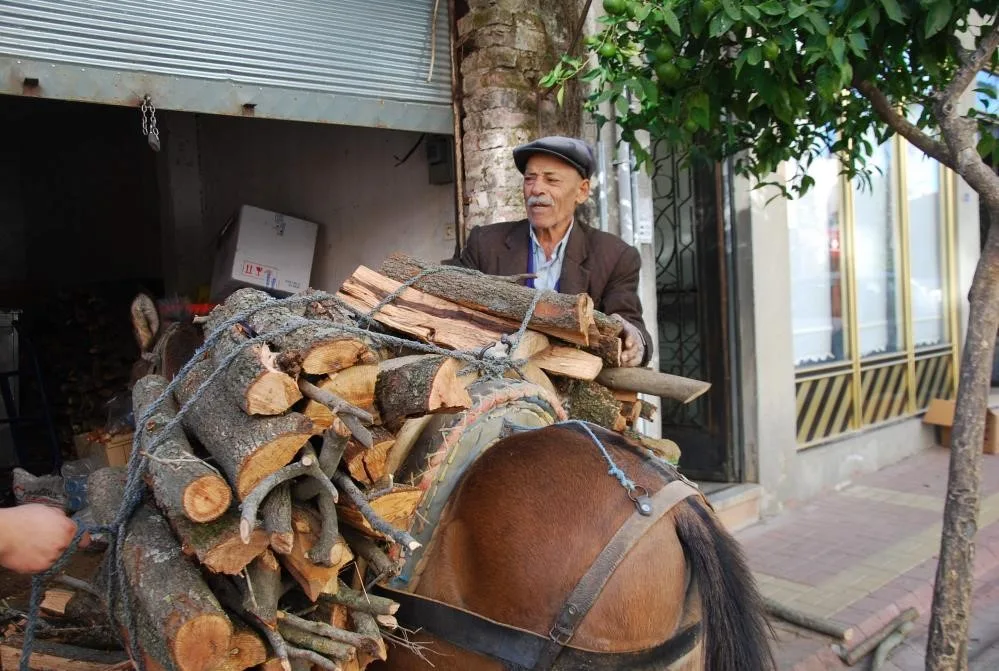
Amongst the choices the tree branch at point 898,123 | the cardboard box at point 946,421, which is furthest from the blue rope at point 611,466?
the cardboard box at point 946,421

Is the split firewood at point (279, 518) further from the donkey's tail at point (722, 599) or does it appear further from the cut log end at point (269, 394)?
the donkey's tail at point (722, 599)

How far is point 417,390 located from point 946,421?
7228 millimetres

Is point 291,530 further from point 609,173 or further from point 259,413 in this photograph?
point 609,173

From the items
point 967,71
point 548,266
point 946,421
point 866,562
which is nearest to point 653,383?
point 548,266

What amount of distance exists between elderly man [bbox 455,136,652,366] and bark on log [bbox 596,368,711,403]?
37cm

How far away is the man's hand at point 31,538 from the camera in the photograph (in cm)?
163

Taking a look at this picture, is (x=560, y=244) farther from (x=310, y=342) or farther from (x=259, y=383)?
(x=259, y=383)

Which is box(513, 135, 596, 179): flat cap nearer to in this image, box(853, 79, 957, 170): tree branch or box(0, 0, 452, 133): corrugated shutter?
box(853, 79, 957, 170): tree branch

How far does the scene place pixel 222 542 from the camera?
1.50 meters

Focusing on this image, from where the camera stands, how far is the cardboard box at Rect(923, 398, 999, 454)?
741cm

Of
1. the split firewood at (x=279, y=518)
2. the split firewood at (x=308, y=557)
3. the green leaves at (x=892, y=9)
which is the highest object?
the green leaves at (x=892, y=9)

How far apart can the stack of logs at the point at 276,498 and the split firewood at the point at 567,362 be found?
1.67 feet

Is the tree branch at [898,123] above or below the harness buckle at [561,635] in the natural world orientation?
above

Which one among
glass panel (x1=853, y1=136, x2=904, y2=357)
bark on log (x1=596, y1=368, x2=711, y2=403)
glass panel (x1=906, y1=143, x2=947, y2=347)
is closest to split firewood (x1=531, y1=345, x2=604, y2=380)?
bark on log (x1=596, y1=368, x2=711, y2=403)
